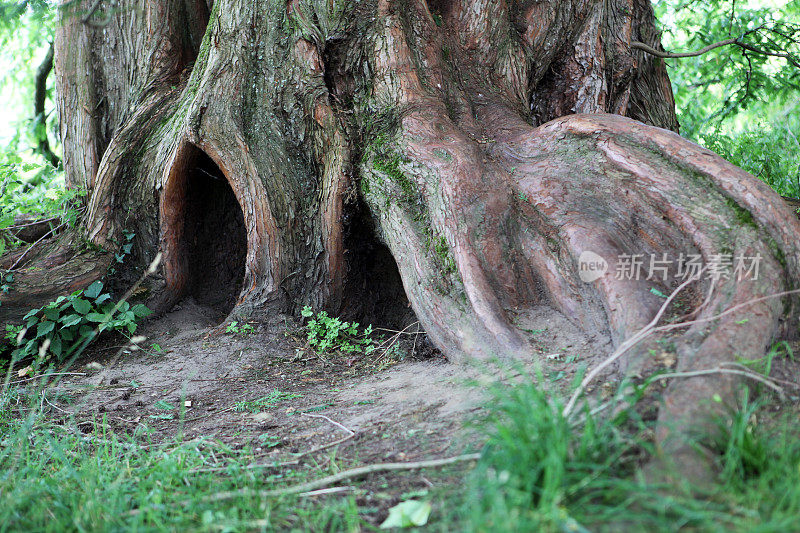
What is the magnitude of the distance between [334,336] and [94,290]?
6.38 feet

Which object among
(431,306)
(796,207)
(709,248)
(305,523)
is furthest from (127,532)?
(796,207)

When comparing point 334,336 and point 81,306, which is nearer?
point 334,336

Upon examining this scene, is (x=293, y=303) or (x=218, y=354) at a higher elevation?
(x=293, y=303)

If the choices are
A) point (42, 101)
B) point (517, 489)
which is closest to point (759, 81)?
point (517, 489)

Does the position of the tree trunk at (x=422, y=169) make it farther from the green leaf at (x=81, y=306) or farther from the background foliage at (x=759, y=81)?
the background foliage at (x=759, y=81)

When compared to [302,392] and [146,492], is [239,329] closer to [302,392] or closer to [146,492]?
[302,392]

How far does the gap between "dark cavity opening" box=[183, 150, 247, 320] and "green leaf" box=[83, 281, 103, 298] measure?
0.68 meters

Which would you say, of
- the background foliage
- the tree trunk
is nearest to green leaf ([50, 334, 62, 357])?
the tree trunk

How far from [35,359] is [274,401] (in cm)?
215

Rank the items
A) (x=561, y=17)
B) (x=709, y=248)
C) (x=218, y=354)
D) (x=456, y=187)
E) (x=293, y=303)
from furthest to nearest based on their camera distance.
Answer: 1. (x=561, y=17)
2. (x=293, y=303)
3. (x=218, y=354)
4. (x=456, y=187)
5. (x=709, y=248)

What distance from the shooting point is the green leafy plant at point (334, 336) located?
420 centimetres

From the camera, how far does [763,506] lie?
1584mm

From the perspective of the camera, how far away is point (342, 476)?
7.01 feet

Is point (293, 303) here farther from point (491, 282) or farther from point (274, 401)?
point (491, 282)
